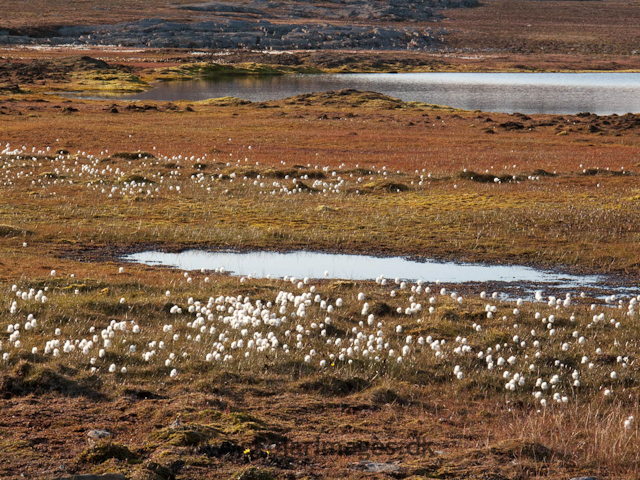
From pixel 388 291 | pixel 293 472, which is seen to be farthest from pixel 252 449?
pixel 388 291

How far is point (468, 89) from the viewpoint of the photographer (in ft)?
385

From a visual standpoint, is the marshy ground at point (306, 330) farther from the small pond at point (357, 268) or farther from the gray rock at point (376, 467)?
the small pond at point (357, 268)

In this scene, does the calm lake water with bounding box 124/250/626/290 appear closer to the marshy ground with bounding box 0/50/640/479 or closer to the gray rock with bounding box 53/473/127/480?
the marshy ground with bounding box 0/50/640/479

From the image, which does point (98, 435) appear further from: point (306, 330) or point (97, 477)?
point (306, 330)

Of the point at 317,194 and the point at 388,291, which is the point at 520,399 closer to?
the point at 388,291

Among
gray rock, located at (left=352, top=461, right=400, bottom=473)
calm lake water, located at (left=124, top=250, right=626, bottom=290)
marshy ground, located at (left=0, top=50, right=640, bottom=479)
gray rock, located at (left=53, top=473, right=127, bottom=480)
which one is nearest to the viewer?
gray rock, located at (left=53, top=473, right=127, bottom=480)

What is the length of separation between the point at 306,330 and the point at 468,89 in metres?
110

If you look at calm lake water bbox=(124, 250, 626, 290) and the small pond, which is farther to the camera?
calm lake water bbox=(124, 250, 626, 290)

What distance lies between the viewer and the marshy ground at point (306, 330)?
769 cm

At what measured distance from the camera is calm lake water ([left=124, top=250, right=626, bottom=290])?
826 inches

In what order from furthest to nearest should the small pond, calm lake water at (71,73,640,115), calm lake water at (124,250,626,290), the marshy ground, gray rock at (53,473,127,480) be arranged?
calm lake water at (71,73,640,115), calm lake water at (124,250,626,290), the small pond, the marshy ground, gray rock at (53,473,127,480)

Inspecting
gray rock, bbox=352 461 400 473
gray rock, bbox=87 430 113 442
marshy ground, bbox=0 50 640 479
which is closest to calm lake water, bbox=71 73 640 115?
marshy ground, bbox=0 50 640 479

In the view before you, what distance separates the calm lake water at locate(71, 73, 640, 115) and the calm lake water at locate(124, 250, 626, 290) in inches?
2716

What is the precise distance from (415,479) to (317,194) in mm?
26232
